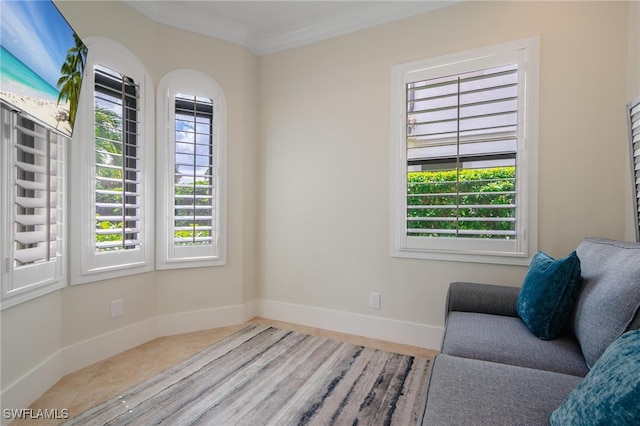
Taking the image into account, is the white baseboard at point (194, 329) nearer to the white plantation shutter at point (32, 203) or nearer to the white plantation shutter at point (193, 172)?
the white plantation shutter at point (32, 203)

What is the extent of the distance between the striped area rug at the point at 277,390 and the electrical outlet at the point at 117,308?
0.67 meters

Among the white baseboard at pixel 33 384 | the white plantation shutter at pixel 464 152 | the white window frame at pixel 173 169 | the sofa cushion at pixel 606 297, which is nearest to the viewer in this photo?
the sofa cushion at pixel 606 297

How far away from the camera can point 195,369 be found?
212 cm

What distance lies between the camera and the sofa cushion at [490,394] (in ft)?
2.98

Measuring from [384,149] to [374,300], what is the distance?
131cm

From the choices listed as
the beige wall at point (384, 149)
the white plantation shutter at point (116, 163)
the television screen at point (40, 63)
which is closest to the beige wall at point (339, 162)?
the beige wall at point (384, 149)

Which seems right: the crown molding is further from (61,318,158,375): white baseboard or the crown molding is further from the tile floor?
the tile floor

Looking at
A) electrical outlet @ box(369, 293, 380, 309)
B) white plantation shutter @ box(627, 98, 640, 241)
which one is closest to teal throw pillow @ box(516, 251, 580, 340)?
white plantation shutter @ box(627, 98, 640, 241)

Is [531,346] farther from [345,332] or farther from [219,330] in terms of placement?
[219,330]

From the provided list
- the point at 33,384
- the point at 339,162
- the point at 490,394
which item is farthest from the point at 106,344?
the point at 490,394

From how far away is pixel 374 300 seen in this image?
269cm

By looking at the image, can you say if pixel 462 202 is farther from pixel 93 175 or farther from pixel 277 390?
pixel 93 175

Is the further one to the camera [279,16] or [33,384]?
[279,16]

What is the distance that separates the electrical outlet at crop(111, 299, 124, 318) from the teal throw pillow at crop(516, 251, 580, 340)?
275cm
